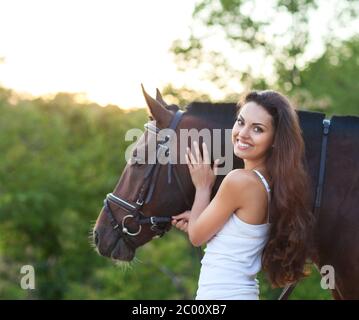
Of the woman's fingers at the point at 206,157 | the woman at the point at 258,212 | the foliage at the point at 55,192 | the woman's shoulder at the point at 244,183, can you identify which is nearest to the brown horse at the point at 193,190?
the woman's fingers at the point at 206,157

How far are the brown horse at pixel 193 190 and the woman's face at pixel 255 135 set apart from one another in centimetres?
44

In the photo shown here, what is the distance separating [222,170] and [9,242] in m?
25.7

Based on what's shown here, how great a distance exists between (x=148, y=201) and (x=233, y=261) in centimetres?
93

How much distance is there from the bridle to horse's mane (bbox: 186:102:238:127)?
0.10 meters

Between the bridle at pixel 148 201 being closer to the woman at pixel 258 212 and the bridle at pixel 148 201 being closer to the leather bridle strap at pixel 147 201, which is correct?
the leather bridle strap at pixel 147 201

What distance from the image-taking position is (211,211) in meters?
3.74

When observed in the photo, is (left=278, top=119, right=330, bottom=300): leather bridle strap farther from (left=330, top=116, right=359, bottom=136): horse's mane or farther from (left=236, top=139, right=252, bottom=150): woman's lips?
(left=236, top=139, right=252, bottom=150): woman's lips

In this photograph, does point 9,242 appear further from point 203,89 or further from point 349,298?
point 349,298

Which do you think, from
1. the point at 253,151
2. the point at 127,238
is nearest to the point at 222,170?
the point at 253,151

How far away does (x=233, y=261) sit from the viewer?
12.3ft

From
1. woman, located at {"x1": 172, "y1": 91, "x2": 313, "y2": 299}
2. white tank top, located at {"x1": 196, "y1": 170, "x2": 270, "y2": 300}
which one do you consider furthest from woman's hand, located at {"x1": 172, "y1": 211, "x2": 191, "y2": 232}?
white tank top, located at {"x1": 196, "y1": 170, "x2": 270, "y2": 300}

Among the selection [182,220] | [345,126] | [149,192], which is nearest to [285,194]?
[345,126]

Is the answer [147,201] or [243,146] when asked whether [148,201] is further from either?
[243,146]

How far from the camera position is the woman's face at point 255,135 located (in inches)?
149
